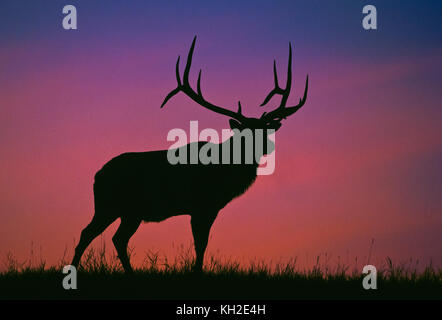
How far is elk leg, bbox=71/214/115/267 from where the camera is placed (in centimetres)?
1002

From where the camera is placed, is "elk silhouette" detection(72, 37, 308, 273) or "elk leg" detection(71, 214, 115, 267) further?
"elk silhouette" detection(72, 37, 308, 273)

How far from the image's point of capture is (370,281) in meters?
8.95

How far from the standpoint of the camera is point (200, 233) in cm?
1005

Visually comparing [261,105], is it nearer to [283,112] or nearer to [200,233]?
[283,112]

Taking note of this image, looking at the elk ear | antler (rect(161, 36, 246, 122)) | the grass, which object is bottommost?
the grass

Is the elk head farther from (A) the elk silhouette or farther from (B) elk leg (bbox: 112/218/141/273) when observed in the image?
(B) elk leg (bbox: 112/218/141/273)

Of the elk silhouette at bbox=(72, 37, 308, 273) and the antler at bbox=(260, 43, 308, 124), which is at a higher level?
the antler at bbox=(260, 43, 308, 124)

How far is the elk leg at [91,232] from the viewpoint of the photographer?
10023mm

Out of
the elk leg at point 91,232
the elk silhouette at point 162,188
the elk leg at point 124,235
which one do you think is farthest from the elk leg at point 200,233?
the elk leg at point 91,232

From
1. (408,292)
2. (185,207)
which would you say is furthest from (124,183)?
(408,292)

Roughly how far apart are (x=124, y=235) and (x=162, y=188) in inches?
38.5

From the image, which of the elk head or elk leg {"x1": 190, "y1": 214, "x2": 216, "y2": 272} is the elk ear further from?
elk leg {"x1": 190, "y1": 214, "x2": 216, "y2": 272}

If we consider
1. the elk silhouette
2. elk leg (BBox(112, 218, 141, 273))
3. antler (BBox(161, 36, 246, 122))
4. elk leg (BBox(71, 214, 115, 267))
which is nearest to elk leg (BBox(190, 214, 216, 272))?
the elk silhouette
